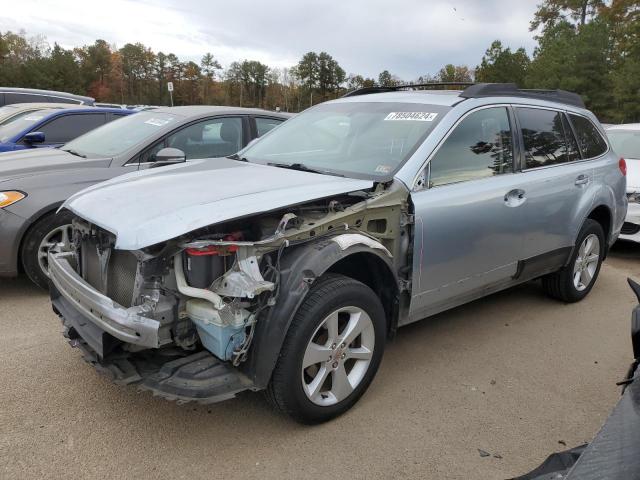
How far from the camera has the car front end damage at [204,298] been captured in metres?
2.32

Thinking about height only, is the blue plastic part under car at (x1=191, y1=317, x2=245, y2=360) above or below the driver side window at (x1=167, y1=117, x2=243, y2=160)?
below

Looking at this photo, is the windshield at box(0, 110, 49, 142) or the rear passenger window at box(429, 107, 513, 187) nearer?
the rear passenger window at box(429, 107, 513, 187)

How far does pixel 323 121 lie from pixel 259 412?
7.54 ft

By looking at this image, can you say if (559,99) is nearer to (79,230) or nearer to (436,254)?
(436,254)

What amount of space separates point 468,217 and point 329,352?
1.38 m

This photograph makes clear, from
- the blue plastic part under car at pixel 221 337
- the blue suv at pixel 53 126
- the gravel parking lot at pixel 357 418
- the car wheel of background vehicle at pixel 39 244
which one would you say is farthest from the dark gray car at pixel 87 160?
the blue plastic part under car at pixel 221 337

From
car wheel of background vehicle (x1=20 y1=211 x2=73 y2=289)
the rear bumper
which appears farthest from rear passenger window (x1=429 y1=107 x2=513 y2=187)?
the rear bumper

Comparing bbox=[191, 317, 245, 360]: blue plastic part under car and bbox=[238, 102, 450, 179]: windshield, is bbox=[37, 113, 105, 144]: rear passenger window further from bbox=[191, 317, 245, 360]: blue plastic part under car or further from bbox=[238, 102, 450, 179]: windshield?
bbox=[191, 317, 245, 360]: blue plastic part under car

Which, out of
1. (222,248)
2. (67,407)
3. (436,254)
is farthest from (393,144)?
(67,407)

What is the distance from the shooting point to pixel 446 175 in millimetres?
3326

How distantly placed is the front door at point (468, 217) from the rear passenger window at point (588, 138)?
1187 millimetres

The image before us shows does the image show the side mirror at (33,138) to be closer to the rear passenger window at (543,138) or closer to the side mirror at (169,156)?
the side mirror at (169,156)

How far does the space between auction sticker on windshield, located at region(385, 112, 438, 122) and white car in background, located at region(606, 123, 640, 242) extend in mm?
4514

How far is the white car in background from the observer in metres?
6.59
